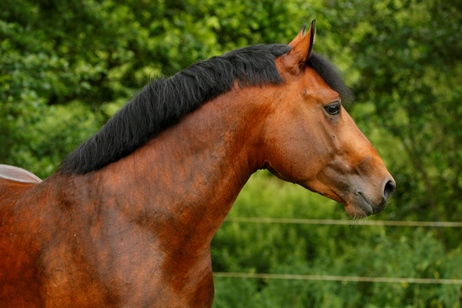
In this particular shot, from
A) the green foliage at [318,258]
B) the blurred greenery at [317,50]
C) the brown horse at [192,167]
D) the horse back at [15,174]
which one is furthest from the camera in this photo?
the green foliage at [318,258]

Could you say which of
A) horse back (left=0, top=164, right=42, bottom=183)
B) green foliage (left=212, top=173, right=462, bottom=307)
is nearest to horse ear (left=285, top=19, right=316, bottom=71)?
horse back (left=0, top=164, right=42, bottom=183)

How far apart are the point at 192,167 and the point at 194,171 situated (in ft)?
0.07

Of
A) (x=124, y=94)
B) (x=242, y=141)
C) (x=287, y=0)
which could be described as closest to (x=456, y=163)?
(x=287, y=0)

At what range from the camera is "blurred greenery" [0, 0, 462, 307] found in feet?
25.1

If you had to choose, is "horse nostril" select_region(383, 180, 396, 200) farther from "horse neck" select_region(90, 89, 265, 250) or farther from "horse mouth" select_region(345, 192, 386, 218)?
"horse neck" select_region(90, 89, 265, 250)

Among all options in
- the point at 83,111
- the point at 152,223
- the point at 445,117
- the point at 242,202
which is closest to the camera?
the point at 152,223

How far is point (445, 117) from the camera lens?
33.0ft

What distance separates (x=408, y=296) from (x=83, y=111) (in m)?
4.21

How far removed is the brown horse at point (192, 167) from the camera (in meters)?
3.23

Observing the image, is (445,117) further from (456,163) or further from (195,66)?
(195,66)

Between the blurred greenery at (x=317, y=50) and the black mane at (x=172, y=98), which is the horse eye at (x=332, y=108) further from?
the blurred greenery at (x=317, y=50)

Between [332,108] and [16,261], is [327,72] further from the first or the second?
[16,261]

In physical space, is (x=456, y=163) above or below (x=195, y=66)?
below

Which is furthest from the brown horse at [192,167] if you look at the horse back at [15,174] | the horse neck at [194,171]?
the horse back at [15,174]
